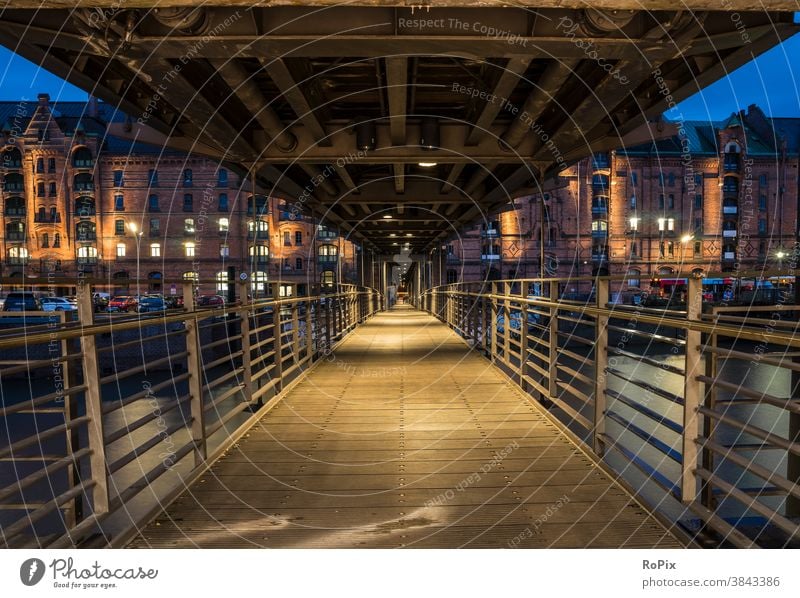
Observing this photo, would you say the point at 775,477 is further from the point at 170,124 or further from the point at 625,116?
the point at 170,124

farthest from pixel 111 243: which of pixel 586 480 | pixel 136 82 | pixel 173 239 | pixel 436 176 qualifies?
pixel 586 480

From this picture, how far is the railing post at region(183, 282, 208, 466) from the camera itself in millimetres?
3951

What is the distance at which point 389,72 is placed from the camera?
443 centimetres

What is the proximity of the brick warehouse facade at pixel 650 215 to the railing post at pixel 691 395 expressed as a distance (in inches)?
1627

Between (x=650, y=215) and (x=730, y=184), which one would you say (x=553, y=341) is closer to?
A: (x=650, y=215)

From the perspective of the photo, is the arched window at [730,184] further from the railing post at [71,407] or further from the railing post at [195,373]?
the railing post at [71,407]

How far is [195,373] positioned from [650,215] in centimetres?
4712

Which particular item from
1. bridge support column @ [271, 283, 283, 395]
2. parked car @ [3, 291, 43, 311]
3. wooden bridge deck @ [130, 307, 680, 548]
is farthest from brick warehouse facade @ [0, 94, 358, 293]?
wooden bridge deck @ [130, 307, 680, 548]

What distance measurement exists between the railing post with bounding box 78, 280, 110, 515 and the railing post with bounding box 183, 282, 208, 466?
101cm

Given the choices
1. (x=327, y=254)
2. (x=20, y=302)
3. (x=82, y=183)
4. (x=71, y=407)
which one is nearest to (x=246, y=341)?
(x=71, y=407)

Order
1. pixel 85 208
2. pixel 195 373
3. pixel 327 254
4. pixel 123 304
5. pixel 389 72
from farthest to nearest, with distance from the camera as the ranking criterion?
pixel 327 254 → pixel 85 208 → pixel 123 304 → pixel 389 72 → pixel 195 373

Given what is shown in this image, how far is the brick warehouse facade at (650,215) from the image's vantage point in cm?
4466

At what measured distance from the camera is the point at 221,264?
45.5 metres

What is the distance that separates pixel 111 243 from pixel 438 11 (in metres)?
48.3
